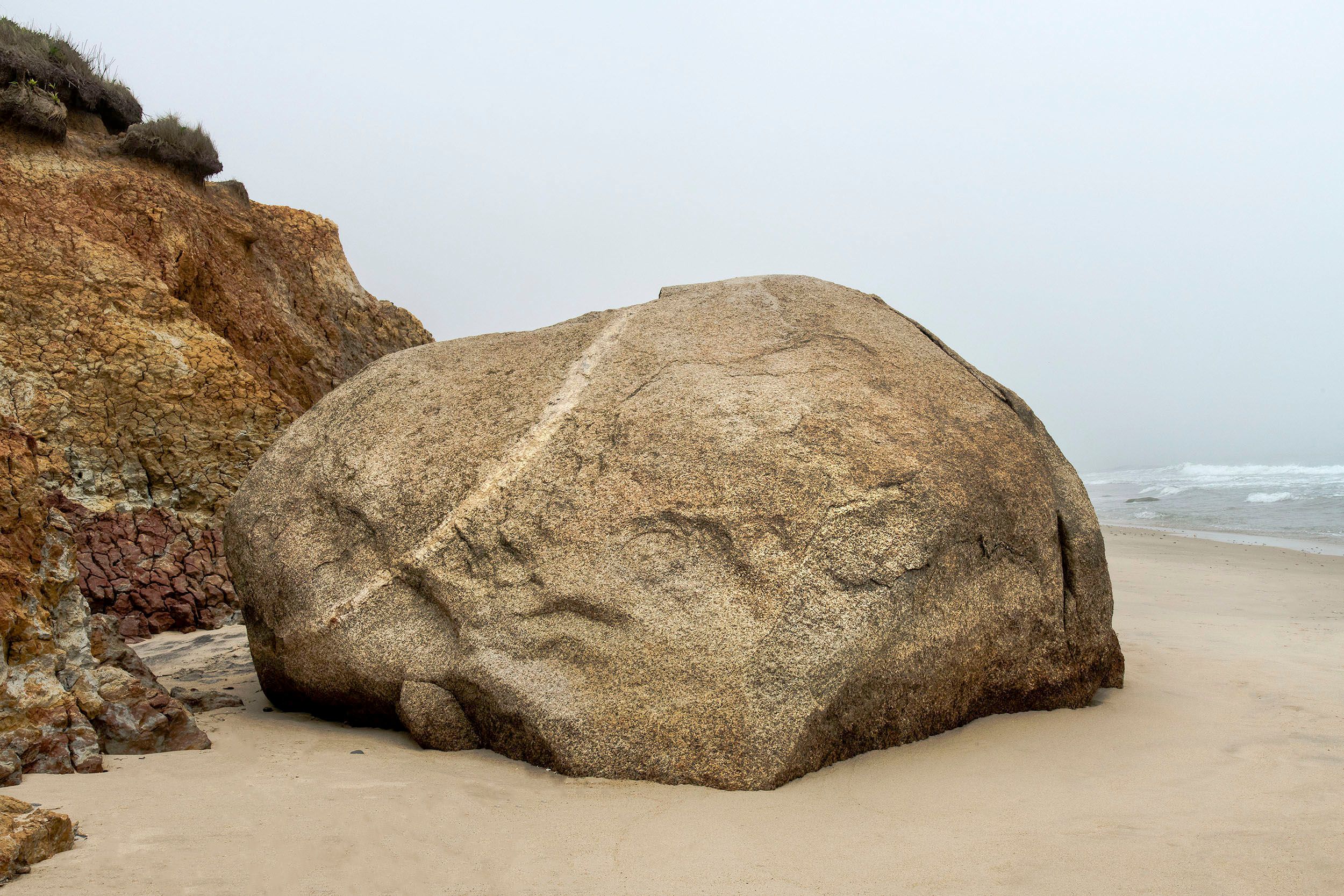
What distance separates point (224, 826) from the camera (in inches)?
90.0

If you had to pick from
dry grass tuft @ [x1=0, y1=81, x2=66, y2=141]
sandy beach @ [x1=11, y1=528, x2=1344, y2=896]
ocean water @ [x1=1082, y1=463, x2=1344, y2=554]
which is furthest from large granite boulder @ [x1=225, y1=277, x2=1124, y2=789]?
ocean water @ [x1=1082, y1=463, x2=1344, y2=554]

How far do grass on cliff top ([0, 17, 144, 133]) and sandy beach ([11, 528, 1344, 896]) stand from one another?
585 cm

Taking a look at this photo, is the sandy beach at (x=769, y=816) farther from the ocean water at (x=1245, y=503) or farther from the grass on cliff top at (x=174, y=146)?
the ocean water at (x=1245, y=503)

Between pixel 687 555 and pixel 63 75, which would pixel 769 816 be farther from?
pixel 63 75

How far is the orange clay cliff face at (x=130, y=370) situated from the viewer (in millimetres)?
5734

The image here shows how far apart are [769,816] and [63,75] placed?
800 cm

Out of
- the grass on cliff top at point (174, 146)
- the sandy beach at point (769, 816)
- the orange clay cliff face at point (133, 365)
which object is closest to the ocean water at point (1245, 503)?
the sandy beach at point (769, 816)

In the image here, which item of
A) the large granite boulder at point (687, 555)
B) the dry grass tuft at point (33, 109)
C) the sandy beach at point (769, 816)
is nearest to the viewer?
the sandy beach at point (769, 816)

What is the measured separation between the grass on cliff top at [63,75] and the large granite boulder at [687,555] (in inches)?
193

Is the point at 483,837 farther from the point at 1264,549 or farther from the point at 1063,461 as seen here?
the point at 1264,549

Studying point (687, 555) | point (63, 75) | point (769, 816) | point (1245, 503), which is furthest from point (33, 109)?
point (1245, 503)

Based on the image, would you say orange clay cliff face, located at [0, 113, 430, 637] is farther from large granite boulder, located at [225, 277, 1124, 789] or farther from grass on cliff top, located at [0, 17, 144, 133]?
large granite boulder, located at [225, 277, 1124, 789]

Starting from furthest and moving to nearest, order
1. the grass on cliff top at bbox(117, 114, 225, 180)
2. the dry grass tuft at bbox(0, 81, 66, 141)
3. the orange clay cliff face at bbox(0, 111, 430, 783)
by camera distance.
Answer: the grass on cliff top at bbox(117, 114, 225, 180) < the dry grass tuft at bbox(0, 81, 66, 141) < the orange clay cliff face at bbox(0, 111, 430, 783)

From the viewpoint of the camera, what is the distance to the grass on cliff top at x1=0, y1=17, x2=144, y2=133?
6715 mm
